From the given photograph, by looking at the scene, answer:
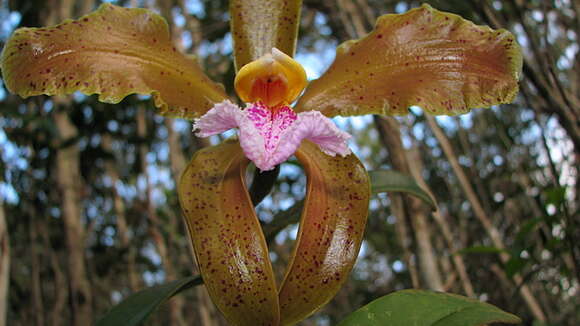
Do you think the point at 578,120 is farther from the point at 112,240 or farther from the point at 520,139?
the point at 112,240

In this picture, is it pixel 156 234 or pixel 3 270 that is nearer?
pixel 3 270

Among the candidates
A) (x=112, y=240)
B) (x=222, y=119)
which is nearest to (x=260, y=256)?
(x=222, y=119)

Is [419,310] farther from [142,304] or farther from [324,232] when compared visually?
[142,304]

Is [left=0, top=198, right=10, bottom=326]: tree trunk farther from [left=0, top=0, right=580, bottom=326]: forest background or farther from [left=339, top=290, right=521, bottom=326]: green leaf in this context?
[left=339, top=290, right=521, bottom=326]: green leaf

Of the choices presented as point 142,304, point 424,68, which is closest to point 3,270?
point 142,304

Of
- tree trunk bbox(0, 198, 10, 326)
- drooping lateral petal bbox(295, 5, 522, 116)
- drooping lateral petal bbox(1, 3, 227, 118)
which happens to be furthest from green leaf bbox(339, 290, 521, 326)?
tree trunk bbox(0, 198, 10, 326)

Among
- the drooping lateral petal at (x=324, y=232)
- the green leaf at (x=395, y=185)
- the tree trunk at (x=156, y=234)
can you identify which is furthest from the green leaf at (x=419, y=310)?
the tree trunk at (x=156, y=234)

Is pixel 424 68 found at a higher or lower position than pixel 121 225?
higher
